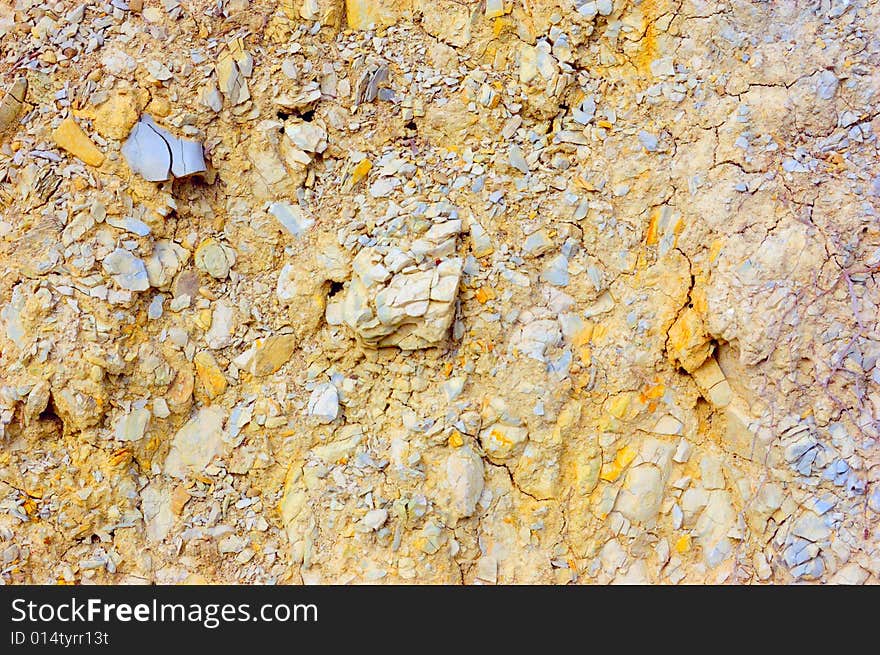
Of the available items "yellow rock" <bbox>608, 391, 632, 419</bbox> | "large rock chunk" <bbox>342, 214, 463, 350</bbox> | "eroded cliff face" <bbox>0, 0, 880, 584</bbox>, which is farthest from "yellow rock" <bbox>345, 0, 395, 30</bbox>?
"yellow rock" <bbox>608, 391, 632, 419</bbox>

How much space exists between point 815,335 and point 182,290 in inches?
114

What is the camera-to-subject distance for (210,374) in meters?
3.62

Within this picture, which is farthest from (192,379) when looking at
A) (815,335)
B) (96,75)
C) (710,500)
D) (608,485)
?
(815,335)

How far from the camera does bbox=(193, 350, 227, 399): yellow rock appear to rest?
3.62m

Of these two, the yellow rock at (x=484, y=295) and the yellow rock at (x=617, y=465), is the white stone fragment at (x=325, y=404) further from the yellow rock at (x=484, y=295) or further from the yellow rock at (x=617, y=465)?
the yellow rock at (x=617, y=465)

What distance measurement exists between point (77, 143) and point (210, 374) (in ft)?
4.10

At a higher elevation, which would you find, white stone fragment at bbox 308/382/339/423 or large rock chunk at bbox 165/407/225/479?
white stone fragment at bbox 308/382/339/423

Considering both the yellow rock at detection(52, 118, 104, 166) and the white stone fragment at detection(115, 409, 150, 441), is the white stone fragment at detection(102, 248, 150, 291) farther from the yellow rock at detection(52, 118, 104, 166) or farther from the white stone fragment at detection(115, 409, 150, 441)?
the white stone fragment at detection(115, 409, 150, 441)

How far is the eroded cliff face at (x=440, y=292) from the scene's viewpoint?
339 cm

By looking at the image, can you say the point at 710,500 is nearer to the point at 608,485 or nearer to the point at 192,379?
the point at 608,485

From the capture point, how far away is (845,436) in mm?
3314

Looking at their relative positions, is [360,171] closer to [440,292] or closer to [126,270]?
[440,292]

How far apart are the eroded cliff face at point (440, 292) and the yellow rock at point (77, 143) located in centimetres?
1

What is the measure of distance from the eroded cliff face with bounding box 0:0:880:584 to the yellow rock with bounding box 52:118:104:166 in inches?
0.4
